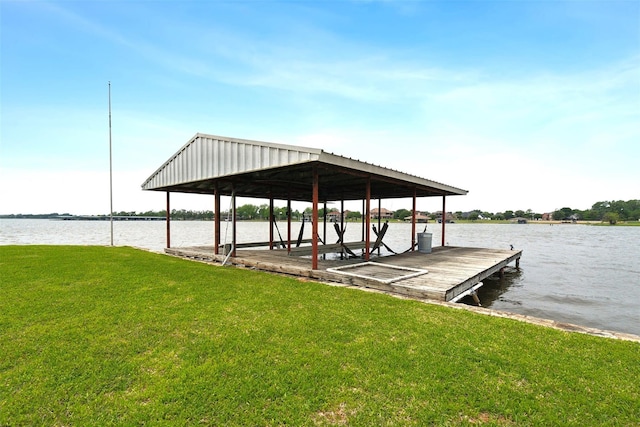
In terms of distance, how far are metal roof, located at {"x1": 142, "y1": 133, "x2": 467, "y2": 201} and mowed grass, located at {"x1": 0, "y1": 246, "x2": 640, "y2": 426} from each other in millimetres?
3155

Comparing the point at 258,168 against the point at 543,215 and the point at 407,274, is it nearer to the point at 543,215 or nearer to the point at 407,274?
the point at 407,274

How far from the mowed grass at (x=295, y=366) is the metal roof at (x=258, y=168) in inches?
124

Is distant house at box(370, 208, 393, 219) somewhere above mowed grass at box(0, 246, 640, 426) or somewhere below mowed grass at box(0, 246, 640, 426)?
above

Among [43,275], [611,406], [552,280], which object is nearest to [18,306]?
[43,275]

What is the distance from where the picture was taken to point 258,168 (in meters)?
6.93

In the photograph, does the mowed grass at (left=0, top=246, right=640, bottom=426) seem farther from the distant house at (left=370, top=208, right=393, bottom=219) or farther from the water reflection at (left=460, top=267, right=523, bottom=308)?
the distant house at (left=370, top=208, right=393, bottom=219)

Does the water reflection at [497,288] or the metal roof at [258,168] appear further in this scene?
the water reflection at [497,288]

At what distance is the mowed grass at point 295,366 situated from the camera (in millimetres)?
2111

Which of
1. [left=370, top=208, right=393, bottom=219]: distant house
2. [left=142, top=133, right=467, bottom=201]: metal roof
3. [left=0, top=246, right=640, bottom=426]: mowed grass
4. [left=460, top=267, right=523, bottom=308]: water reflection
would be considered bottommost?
[left=460, top=267, right=523, bottom=308]: water reflection

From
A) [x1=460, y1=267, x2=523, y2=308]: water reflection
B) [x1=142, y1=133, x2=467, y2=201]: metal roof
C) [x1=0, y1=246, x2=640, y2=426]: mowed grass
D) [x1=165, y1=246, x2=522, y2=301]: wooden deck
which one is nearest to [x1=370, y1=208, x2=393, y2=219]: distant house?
[x1=142, y1=133, x2=467, y2=201]: metal roof

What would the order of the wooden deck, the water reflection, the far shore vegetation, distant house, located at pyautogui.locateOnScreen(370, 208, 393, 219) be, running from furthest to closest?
1. the far shore vegetation
2. distant house, located at pyautogui.locateOnScreen(370, 208, 393, 219)
3. the water reflection
4. the wooden deck

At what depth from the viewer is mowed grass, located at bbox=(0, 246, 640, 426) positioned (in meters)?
2.11

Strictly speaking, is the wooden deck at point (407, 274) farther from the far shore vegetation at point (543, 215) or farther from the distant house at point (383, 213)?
the far shore vegetation at point (543, 215)

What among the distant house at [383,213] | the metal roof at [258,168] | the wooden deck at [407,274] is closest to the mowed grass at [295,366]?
the wooden deck at [407,274]
